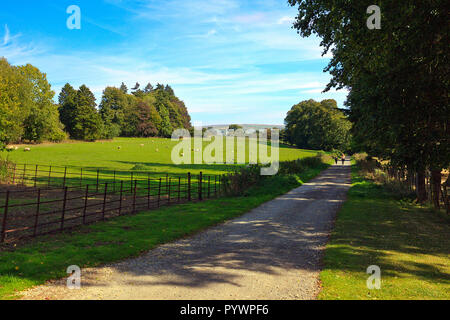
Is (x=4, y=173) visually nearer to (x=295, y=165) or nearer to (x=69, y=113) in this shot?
(x=295, y=165)

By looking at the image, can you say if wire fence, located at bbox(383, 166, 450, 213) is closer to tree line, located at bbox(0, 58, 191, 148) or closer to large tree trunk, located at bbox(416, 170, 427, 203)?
large tree trunk, located at bbox(416, 170, 427, 203)

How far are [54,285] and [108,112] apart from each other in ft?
341

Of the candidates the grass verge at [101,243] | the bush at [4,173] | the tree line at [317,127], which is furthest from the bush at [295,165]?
the tree line at [317,127]

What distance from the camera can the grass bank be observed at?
6730mm

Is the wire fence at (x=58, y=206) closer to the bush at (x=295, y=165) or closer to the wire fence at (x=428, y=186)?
the bush at (x=295, y=165)

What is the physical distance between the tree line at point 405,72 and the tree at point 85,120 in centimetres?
8387

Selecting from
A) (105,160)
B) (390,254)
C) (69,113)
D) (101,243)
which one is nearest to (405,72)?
(390,254)

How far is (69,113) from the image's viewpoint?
8662 cm

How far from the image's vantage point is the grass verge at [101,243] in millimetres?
7431
